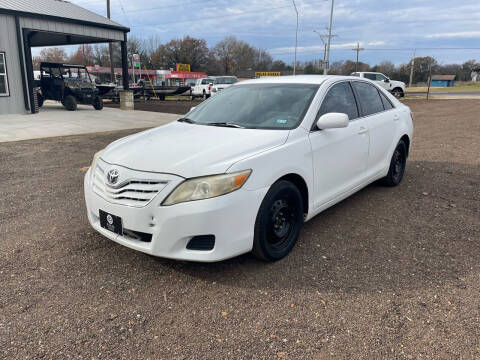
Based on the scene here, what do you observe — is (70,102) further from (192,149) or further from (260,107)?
(192,149)

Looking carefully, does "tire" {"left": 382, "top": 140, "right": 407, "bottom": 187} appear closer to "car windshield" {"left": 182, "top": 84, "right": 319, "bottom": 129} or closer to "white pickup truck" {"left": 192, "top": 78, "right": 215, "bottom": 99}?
"car windshield" {"left": 182, "top": 84, "right": 319, "bottom": 129}

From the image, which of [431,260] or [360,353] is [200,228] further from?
[431,260]

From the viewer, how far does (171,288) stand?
285cm

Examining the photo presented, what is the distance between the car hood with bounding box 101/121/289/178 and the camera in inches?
109

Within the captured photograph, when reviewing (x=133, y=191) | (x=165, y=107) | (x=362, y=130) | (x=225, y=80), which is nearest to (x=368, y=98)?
(x=362, y=130)

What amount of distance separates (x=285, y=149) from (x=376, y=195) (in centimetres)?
253

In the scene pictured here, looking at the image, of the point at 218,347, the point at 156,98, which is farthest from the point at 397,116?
the point at 156,98

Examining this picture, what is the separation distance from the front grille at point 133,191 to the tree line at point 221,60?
260ft

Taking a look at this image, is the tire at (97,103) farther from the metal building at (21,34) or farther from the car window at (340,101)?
the car window at (340,101)

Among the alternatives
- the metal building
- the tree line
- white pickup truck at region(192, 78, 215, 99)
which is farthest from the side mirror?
the tree line

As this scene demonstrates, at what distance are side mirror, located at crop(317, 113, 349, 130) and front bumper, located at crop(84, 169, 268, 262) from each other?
1029 millimetres

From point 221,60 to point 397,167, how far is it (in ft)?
307

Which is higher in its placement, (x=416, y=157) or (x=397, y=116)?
(x=397, y=116)

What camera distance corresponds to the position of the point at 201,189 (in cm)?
267
